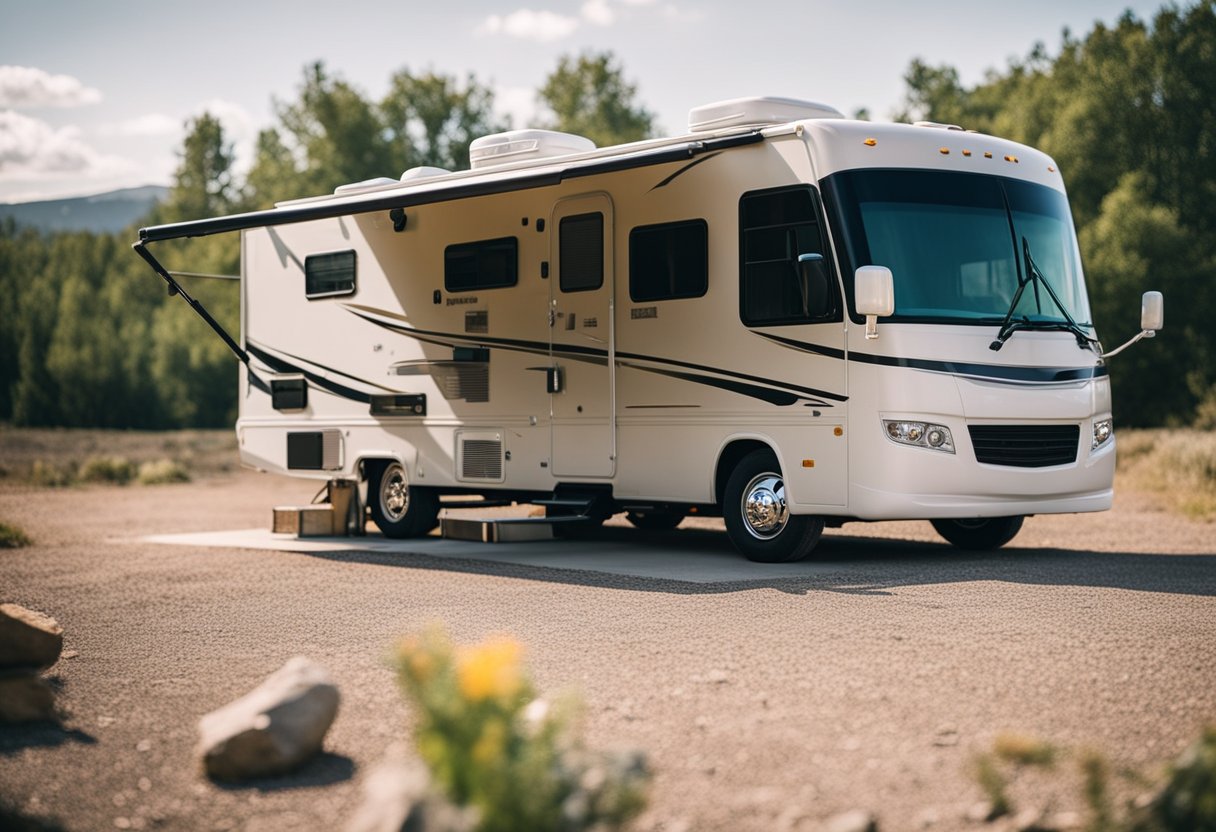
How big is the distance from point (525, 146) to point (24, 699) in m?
7.87

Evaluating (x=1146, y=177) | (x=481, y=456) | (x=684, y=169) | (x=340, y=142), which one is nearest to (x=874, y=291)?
(x=684, y=169)

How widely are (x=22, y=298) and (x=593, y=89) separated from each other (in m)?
36.3

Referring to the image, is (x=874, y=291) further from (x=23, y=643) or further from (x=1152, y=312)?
(x=23, y=643)

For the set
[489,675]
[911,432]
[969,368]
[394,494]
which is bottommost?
[394,494]

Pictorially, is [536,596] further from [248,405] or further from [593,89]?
[593,89]

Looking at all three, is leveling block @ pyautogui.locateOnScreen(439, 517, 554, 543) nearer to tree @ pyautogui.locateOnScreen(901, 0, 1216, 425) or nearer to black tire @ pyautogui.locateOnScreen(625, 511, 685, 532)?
black tire @ pyautogui.locateOnScreen(625, 511, 685, 532)

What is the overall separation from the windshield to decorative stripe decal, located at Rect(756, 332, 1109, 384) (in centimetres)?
32

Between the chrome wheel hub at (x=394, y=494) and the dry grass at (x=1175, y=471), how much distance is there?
7965 millimetres

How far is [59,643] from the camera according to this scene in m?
6.12

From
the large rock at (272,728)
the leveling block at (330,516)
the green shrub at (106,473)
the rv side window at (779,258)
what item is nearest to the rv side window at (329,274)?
the leveling block at (330,516)

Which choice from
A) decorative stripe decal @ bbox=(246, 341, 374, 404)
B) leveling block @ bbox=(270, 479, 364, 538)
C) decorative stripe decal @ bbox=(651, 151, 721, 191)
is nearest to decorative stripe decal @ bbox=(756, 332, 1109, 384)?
decorative stripe decal @ bbox=(651, 151, 721, 191)

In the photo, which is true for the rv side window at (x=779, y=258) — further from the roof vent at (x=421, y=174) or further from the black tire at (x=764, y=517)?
the roof vent at (x=421, y=174)

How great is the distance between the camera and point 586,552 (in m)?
12.4

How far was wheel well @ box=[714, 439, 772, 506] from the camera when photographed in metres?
11.0
